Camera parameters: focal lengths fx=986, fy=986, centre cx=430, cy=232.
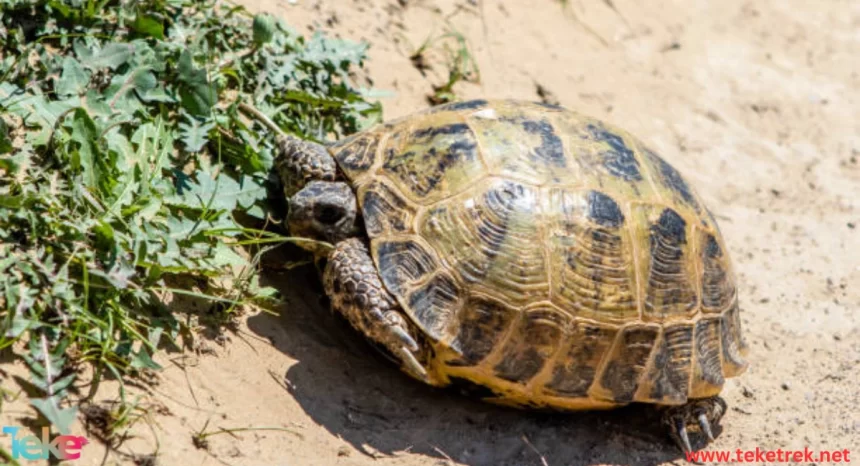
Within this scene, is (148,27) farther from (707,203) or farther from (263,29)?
(707,203)

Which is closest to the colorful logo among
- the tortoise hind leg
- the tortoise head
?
the tortoise head

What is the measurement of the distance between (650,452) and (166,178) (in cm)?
273

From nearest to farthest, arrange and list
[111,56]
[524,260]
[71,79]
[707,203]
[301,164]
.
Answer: [524,260] < [71,79] < [111,56] < [301,164] < [707,203]

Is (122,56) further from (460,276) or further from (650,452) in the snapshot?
(650,452)

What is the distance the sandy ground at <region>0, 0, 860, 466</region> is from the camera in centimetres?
429

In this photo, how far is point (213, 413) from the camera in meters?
4.10

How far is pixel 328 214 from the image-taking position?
478cm

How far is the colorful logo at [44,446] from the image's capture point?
348cm

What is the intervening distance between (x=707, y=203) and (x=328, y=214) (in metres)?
3.33

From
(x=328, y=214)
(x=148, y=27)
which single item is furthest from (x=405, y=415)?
(x=148, y=27)

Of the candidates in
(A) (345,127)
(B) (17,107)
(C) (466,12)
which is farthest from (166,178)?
(C) (466,12)

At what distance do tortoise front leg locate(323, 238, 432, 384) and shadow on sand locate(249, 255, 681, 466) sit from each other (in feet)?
0.78

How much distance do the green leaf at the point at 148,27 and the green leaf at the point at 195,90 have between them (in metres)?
0.23

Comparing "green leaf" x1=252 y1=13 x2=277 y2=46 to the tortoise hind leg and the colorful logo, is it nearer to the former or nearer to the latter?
the colorful logo
